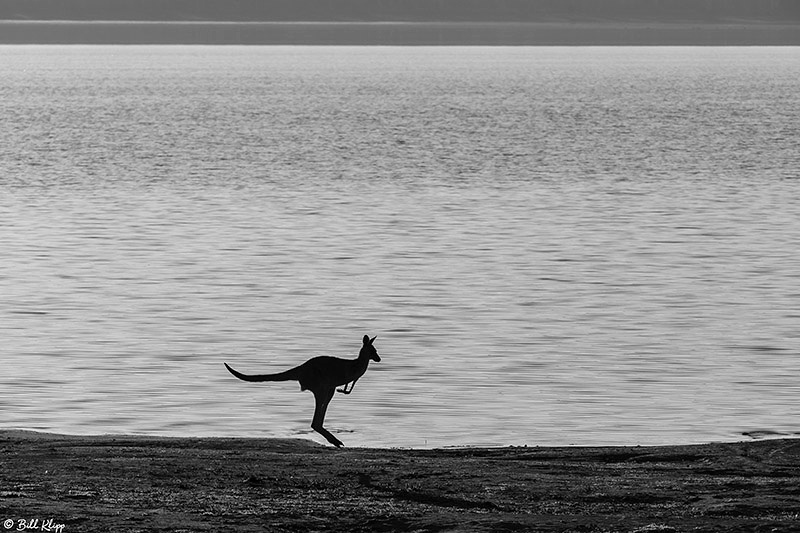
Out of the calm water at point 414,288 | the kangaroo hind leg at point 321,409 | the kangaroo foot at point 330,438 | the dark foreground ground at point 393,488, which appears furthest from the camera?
the calm water at point 414,288

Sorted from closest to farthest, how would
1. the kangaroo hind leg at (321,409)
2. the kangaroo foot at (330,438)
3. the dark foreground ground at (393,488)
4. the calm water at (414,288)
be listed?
1. the dark foreground ground at (393,488)
2. the kangaroo hind leg at (321,409)
3. the kangaroo foot at (330,438)
4. the calm water at (414,288)

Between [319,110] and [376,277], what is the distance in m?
70.2

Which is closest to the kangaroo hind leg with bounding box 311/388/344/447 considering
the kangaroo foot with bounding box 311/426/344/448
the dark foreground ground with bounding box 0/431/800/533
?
the kangaroo foot with bounding box 311/426/344/448

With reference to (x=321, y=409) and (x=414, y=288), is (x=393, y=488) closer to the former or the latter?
(x=321, y=409)

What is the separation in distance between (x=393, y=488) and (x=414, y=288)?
13938 mm

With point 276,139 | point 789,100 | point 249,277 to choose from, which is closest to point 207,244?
point 249,277

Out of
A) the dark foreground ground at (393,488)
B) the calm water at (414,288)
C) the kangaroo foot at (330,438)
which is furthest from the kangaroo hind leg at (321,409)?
the calm water at (414,288)

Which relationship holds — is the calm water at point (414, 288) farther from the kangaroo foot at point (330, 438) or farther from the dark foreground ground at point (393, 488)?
the dark foreground ground at point (393, 488)

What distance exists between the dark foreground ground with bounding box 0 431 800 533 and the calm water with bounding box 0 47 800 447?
2.40 m

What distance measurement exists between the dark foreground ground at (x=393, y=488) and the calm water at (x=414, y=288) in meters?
2.40

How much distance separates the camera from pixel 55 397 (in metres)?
16.0

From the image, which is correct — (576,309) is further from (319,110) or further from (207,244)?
(319,110)

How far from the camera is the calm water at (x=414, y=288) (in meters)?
15.6

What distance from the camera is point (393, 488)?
1018 centimetres
